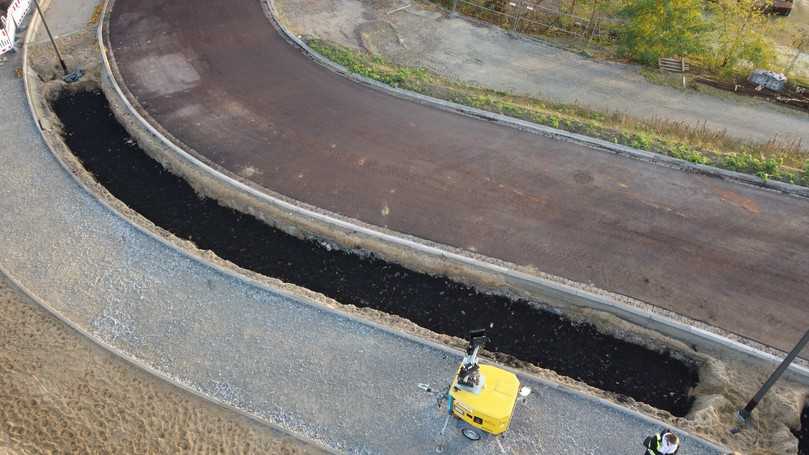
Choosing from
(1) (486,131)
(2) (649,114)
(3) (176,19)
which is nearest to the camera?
(1) (486,131)

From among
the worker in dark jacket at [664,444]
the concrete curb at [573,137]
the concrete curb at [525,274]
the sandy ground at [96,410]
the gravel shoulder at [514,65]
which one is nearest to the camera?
the worker in dark jacket at [664,444]

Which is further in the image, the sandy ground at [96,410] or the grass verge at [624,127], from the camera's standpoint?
the grass verge at [624,127]

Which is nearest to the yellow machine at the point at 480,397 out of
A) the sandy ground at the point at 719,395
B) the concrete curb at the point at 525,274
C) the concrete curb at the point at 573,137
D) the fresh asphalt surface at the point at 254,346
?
the fresh asphalt surface at the point at 254,346

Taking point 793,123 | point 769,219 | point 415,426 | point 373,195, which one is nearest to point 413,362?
point 415,426

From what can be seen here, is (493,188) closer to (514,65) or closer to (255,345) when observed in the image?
(255,345)

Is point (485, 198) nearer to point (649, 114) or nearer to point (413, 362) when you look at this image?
point (413, 362)

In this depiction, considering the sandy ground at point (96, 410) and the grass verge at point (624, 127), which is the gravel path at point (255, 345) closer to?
the sandy ground at point (96, 410)

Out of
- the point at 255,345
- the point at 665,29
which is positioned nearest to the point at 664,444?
the point at 255,345
